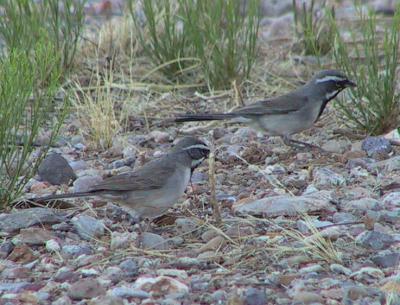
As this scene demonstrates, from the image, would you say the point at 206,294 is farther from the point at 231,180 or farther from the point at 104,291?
the point at 231,180

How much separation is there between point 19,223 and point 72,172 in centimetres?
129

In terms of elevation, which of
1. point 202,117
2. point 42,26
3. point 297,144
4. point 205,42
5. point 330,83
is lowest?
point 297,144

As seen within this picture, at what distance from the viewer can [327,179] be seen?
25.0 ft

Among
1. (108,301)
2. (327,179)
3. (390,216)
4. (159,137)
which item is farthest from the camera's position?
(159,137)

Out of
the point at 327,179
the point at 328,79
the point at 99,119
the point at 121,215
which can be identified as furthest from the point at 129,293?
the point at 328,79

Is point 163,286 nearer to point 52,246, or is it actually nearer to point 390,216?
point 52,246

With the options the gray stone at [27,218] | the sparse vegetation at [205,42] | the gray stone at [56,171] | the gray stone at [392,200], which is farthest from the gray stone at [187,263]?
the sparse vegetation at [205,42]

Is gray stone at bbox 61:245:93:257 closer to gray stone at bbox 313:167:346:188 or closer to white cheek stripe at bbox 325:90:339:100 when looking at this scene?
gray stone at bbox 313:167:346:188

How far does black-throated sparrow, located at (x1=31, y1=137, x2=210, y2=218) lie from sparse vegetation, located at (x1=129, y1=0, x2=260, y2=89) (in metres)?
3.13

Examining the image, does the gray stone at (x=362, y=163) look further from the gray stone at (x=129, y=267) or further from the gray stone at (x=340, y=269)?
the gray stone at (x=129, y=267)

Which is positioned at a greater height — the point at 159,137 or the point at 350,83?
the point at 350,83

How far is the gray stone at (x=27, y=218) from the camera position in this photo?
6746 mm

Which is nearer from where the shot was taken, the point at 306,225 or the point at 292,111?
the point at 306,225

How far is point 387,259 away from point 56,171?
304 cm
